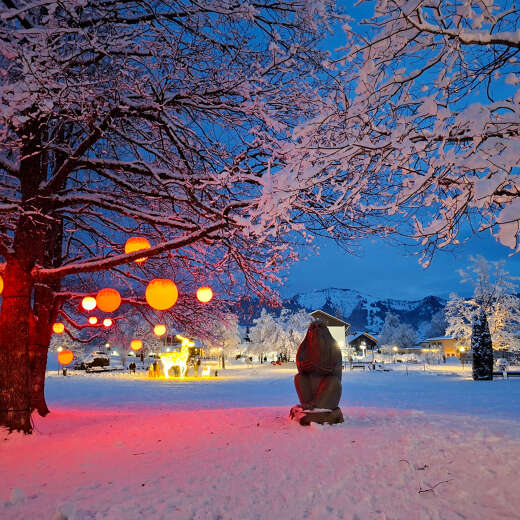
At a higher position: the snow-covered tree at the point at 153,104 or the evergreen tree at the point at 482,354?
the snow-covered tree at the point at 153,104

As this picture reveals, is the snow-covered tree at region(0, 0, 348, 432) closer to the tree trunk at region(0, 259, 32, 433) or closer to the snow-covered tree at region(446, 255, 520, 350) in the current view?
the tree trunk at region(0, 259, 32, 433)

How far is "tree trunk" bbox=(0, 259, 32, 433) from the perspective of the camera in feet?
22.8

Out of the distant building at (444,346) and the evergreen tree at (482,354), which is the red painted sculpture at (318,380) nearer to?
the evergreen tree at (482,354)

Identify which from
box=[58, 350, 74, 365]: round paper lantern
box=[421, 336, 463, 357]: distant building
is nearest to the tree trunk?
box=[58, 350, 74, 365]: round paper lantern

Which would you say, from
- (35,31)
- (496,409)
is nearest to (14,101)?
(35,31)

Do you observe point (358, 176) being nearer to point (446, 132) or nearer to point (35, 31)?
point (446, 132)

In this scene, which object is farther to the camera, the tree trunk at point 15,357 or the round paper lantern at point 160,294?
the round paper lantern at point 160,294

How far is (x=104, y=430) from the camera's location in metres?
8.19

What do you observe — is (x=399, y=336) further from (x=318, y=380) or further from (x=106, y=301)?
(x=106, y=301)

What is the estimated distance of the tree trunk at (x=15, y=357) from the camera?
695cm

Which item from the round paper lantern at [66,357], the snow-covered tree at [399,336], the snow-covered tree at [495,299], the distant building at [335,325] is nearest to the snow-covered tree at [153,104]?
the round paper lantern at [66,357]

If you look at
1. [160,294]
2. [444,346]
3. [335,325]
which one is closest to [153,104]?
[160,294]

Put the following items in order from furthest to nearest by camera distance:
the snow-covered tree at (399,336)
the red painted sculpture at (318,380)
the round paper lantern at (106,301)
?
the snow-covered tree at (399,336) < the red painted sculpture at (318,380) < the round paper lantern at (106,301)

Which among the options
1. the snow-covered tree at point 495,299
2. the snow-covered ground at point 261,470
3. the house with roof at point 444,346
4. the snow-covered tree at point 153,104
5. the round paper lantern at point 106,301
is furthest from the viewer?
the house with roof at point 444,346
